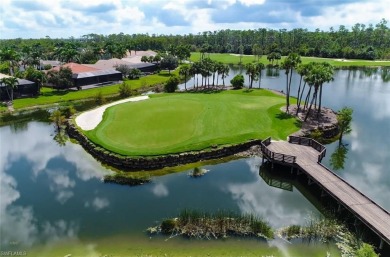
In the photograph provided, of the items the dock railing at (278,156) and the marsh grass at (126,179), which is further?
the dock railing at (278,156)

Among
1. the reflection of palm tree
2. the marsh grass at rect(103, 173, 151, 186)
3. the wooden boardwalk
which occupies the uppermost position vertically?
the wooden boardwalk

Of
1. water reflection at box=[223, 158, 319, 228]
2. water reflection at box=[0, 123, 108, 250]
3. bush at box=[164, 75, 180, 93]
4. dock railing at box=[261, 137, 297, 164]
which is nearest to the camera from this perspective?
water reflection at box=[0, 123, 108, 250]

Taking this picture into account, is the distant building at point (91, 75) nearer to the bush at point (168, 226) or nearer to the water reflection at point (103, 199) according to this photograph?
the water reflection at point (103, 199)

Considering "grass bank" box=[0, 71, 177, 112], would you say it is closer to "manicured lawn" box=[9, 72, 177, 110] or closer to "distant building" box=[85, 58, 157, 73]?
"manicured lawn" box=[9, 72, 177, 110]

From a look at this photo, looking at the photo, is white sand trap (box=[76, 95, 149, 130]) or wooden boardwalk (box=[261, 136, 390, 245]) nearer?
wooden boardwalk (box=[261, 136, 390, 245])

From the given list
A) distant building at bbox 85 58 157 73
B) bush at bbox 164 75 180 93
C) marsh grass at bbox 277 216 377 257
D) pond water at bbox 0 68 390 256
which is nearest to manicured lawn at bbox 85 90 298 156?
pond water at bbox 0 68 390 256

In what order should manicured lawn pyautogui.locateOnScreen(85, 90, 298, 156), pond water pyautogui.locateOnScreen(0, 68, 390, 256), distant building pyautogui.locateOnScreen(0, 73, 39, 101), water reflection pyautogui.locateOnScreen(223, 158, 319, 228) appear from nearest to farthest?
1. pond water pyautogui.locateOnScreen(0, 68, 390, 256)
2. water reflection pyautogui.locateOnScreen(223, 158, 319, 228)
3. manicured lawn pyautogui.locateOnScreen(85, 90, 298, 156)
4. distant building pyautogui.locateOnScreen(0, 73, 39, 101)

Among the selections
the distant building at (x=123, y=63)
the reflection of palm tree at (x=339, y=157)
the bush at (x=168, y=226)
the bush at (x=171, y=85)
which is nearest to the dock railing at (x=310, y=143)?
the reflection of palm tree at (x=339, y=157)
